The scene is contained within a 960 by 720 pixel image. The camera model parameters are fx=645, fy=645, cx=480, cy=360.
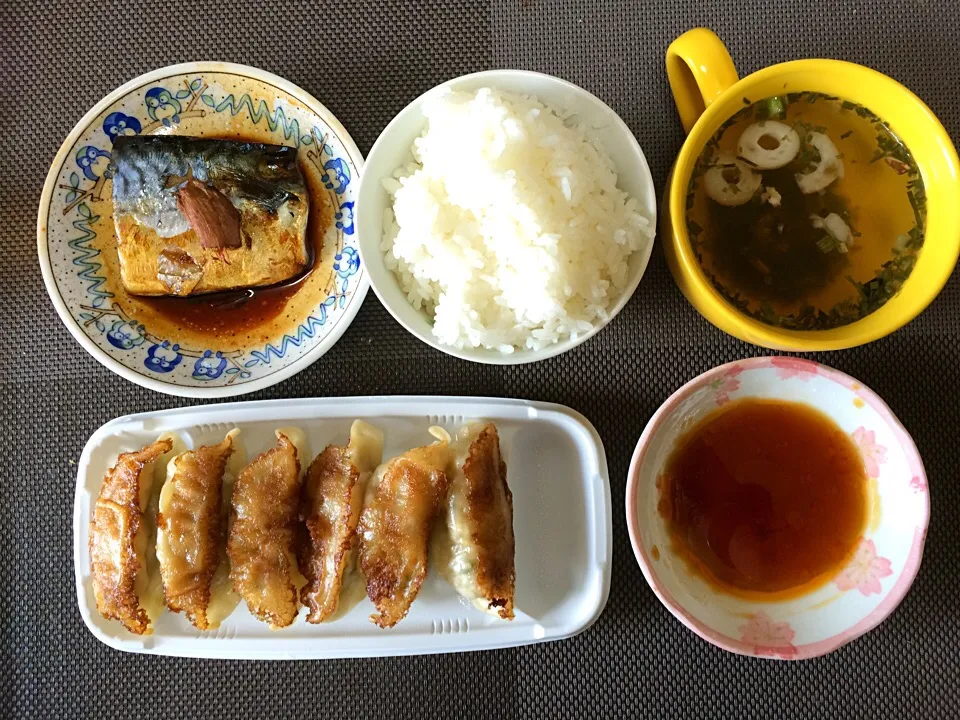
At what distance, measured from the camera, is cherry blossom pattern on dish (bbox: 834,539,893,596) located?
154 cm

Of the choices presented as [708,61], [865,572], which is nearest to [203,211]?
[708,61]

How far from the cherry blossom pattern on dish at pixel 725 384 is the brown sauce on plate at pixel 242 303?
1.12m

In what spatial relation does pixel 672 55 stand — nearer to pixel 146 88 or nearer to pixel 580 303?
pixel 580 303

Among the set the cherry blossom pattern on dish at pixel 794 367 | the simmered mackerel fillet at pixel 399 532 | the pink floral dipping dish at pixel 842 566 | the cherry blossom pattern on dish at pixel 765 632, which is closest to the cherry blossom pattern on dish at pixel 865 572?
the pink floral dipping dish at pixel 842 566

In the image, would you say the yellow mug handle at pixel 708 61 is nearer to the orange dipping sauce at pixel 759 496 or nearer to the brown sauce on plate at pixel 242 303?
the orange dipping sauce at pixel 759 496

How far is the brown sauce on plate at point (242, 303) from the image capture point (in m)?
1.82

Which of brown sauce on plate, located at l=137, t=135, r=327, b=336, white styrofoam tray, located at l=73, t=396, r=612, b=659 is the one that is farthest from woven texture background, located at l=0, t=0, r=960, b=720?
brown sauce on plate, located at l=137, t=135, r=327, b=336

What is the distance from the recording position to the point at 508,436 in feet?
5.90

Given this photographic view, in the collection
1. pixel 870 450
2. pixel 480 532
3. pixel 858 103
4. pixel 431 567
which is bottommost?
pixel 431 567

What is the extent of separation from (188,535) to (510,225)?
110 cm

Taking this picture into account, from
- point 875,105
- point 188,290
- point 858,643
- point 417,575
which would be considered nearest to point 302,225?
point 188,290

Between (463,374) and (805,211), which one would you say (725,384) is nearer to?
(805,211)

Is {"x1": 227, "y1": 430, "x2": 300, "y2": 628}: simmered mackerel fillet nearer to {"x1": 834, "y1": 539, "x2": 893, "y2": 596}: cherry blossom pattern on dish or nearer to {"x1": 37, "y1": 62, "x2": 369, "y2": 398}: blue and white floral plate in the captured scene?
{"x1": 37, "y1": 62, "x2": 369, "y2": 398}: blue and white floral plate

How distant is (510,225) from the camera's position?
149 cm
